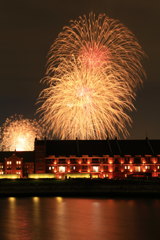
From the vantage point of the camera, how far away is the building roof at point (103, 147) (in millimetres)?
123750

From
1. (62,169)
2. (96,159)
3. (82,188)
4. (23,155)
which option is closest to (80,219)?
(82,188)

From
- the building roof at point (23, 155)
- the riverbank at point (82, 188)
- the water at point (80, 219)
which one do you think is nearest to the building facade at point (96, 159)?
the building roof at point (23, 155)

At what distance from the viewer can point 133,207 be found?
7488 centimetres

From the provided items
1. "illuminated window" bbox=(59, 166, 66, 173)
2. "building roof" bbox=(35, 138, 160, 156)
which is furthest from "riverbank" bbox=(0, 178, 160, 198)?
"building roof" bbox=(35, 138, 160, 156)

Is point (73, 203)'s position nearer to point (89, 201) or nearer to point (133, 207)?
point (89, 201)

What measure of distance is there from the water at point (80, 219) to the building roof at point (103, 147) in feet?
126

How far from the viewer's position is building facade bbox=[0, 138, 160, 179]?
121 metres

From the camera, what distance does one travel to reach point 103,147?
127m

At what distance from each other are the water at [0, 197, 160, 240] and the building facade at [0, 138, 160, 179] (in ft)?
114

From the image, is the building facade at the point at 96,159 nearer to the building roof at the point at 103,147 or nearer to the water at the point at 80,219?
the building roof at the point at 103,147

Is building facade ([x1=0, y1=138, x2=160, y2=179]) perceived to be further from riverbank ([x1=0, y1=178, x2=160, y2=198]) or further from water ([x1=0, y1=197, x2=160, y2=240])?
water ([x1=0, y1=197, x2=160, y2=240])

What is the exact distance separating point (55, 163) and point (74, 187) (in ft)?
81.4

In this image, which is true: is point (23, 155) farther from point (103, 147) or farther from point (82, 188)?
point (82, 188)

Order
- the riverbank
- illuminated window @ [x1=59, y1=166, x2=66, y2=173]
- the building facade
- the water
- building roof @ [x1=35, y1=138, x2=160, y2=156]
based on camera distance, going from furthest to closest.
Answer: building roof @ [x1=35, y1=138, x2=160, y2=156], the building facade, illuminated window @ [x1=59, y1=166, x2=66, y2=173], the riverbank, the water
